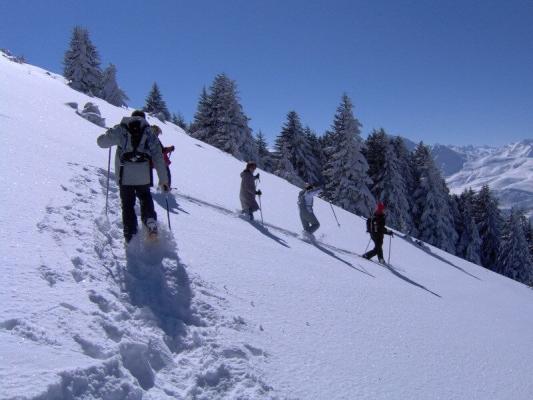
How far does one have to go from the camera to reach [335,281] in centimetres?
763

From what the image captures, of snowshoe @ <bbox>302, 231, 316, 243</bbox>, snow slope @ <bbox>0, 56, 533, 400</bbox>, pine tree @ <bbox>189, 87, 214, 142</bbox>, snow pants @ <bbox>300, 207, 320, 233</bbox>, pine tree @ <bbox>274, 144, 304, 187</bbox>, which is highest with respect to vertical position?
pine tree @ <bbox>189, 87, 214, 142</bbox>

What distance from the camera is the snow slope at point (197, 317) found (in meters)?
3.19

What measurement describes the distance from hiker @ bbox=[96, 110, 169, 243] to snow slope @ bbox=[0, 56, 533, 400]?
335 mm

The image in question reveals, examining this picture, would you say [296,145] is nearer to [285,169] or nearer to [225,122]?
[285,169]

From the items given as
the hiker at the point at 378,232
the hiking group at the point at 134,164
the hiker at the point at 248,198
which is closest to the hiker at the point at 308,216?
the hiker at the point at 248,198

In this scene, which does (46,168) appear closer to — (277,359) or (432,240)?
(277,359)

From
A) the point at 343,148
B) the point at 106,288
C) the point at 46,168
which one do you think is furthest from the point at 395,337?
the point at 343,148

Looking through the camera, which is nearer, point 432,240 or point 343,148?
point 343,148

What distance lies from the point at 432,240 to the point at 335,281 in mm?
39843

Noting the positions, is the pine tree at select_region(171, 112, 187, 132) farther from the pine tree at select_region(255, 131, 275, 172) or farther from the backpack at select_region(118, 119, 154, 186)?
the backpack at select_region(118, 119, 154, 186)

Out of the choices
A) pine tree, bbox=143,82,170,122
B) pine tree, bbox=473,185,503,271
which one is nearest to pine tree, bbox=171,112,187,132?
pine tree, bbox=143,82,170,122

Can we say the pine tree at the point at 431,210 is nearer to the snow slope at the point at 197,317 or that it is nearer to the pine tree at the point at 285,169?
the pine tree at the point at 285,169

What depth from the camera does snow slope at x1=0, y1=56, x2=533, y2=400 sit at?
10.5 feet

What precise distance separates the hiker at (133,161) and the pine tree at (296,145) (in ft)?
125
